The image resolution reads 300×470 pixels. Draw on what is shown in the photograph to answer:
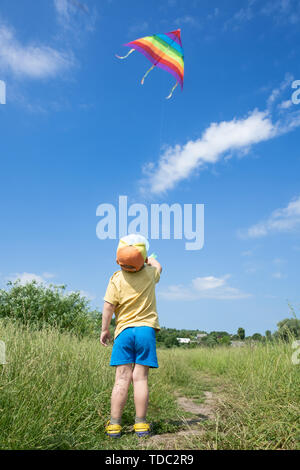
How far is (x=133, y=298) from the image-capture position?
3.63m

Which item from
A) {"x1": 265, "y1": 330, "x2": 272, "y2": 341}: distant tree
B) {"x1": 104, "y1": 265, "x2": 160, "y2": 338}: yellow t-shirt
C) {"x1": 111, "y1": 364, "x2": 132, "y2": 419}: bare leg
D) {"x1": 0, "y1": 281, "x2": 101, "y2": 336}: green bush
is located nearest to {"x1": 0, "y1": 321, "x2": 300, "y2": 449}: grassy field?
{"x1": 111, "y1": 364, "x2": 132, "y2": 419}: bare leg

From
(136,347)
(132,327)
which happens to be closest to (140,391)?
(136,347)

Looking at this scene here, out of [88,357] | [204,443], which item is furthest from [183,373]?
[204,443]

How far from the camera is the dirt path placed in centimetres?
299

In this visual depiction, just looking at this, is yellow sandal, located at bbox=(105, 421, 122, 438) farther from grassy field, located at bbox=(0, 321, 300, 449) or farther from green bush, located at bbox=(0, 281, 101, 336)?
green bush, located at bbox=(0, 281, 101, 336)

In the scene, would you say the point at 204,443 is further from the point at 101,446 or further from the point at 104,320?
the point at 104,320

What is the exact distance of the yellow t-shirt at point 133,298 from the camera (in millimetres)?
3594

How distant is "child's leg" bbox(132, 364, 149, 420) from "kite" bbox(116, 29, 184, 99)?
525cm

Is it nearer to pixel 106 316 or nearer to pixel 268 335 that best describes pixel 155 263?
pixel 106 316

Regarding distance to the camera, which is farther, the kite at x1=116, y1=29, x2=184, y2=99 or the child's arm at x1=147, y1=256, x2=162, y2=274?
the kite at x1=116, y1=29, x2=184, y2=99

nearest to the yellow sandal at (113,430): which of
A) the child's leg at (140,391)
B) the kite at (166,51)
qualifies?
the child's leg at (140,391)

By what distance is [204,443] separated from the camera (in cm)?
282

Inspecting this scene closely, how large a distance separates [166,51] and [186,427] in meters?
6.16
